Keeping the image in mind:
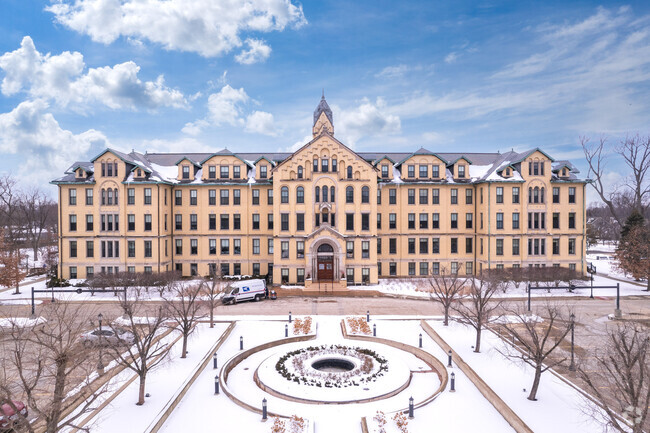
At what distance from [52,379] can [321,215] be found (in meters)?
28.5

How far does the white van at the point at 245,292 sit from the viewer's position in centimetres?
3322

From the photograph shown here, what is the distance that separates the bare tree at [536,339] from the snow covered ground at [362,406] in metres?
0.98

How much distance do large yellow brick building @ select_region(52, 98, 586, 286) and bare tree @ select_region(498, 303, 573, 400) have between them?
17.0m

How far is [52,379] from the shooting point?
16766 millimetres

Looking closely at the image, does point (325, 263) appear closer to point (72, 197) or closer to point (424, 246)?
point (424, 246)

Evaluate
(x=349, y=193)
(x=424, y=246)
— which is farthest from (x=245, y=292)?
(x=424, y=246)

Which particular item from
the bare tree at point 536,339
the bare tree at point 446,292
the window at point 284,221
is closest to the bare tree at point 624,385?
the bare tree at point 536,339

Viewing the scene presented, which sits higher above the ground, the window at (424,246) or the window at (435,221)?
the window at (435,221)

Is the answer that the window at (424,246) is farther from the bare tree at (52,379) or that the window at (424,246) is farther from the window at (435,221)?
the bare tree at (52,379)

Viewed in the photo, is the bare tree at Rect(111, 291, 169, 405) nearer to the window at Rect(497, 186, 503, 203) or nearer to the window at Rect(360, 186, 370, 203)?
the window at Rect(360, 186, 370, 203)

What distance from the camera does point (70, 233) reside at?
41781 millimetres

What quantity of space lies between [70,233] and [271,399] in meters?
38.6

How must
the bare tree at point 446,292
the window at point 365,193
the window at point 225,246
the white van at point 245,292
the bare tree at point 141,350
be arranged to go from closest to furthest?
the bare tree at point 141,350, the bare tree at point 446,292, the white van at point 245,292, the window at point 365,193, the window at point 225,246

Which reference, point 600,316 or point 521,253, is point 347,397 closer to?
point 600,316
